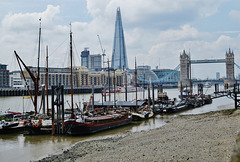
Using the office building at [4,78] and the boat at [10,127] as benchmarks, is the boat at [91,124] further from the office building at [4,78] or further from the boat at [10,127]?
the office building at [4,78]

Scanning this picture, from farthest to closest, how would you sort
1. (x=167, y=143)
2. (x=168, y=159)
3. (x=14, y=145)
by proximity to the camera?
(x=14, y=145) < (x=167, y=143) < (x=168, y=159)

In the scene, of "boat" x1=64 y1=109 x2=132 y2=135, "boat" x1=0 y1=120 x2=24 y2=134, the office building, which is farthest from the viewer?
the office building

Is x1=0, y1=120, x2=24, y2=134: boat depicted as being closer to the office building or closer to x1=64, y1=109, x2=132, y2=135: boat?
x1=64, y1=109, x2=132, y2=135: boat

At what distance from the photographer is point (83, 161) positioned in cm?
1670

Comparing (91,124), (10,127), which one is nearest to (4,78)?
(10,127)

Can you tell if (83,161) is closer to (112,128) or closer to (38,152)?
(38,152)

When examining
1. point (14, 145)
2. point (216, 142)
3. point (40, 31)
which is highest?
point (40, 31)

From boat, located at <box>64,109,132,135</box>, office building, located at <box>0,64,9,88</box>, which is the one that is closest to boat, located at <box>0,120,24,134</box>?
boat, located at <box>64,109,132,135</box>

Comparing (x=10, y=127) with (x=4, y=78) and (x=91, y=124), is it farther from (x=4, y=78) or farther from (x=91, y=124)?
(x=4, y=78)

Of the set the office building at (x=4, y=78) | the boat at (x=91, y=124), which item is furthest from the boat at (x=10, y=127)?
the office building at (x=4, y=78)

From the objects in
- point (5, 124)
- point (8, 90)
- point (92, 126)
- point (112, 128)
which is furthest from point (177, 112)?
point (8, 90)

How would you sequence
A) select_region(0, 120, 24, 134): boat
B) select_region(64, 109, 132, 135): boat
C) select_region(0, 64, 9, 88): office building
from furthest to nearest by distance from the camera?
select_region(0, 64, 9, 88): office building, select_region(0, 120, 24, 134): boat, select_region(64, 109, 132, 135): boat

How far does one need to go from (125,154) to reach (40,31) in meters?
27.6

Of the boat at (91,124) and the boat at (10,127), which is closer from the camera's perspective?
the boat at (91,124)
